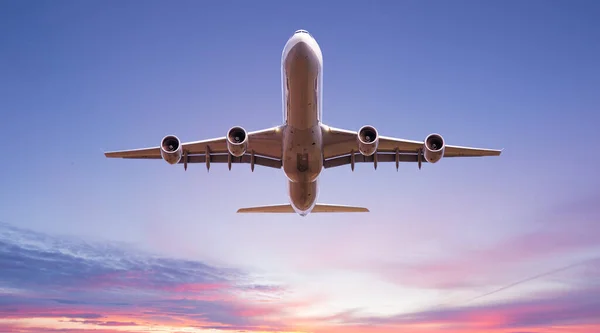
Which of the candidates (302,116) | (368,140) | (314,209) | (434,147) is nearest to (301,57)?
(302,116)

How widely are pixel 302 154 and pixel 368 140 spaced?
132 inches

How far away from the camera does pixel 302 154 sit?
92.7 ft

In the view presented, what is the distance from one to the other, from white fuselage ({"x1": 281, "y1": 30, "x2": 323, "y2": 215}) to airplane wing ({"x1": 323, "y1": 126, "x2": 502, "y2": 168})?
1.56 meters

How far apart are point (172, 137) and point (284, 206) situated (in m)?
9.42

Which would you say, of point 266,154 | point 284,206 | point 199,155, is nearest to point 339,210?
point 284,206

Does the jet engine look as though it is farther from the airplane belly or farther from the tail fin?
the tail fin

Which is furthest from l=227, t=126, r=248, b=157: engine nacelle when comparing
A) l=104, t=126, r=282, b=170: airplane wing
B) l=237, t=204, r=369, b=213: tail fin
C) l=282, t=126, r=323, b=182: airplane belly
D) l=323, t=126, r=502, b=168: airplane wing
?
l=237, t=204, r=369, b=213: tail fin

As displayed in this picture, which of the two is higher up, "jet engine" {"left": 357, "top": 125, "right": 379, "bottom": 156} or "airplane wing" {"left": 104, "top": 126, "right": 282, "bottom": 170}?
"airplane wing" {"left": 104, "top": 126, "right": 282, "bottom": 170}

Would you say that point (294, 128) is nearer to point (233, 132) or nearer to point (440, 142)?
point (233, 132)

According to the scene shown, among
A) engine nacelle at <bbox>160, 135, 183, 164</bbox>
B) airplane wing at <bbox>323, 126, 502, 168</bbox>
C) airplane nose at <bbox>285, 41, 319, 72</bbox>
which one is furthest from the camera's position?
airplane wing at <bbox>323, 126, 502, 168</bbox>

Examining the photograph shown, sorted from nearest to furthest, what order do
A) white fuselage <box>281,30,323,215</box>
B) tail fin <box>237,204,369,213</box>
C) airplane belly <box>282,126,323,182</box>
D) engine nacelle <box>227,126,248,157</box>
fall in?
white fuselage <box>281,30,323,215</box> < engine nacelle <box>227,126,248,157</box> < airplane belly <box>282,126,323,182</box> < tail fin <box>237,204,369,213</box>

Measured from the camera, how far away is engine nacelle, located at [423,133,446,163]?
27.6 meters

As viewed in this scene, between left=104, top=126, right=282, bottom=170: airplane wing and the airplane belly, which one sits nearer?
the airplane belly

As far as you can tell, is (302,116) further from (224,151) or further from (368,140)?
(224,151)
